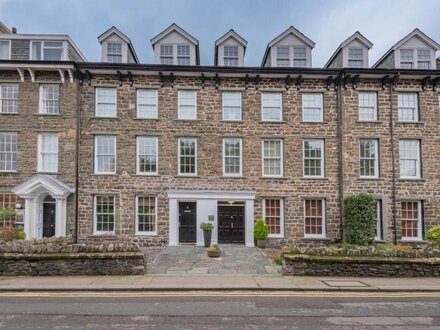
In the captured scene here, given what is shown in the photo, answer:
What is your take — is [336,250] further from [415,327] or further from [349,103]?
[349,103]

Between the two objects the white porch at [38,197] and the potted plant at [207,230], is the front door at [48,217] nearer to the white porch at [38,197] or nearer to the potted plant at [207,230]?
the white porch at [38,197]

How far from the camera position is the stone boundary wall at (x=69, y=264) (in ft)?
37.3

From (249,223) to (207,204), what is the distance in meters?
2.66

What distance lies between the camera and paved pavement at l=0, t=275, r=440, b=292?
9.75 meters

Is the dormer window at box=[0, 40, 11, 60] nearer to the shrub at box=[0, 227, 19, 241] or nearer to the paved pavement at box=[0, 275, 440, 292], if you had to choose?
the shrub at box=[0, 227, 19, 241]

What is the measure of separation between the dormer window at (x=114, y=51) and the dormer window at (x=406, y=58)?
1739 centimetres

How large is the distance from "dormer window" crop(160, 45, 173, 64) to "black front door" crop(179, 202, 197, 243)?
28.8 feet

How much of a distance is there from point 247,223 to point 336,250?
24.5 feet

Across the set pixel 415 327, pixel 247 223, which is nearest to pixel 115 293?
pixel 415 327

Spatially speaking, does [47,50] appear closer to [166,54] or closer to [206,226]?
[166,54]

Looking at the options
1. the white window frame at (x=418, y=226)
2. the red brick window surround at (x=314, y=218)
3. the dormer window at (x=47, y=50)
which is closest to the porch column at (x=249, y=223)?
the red brick window surround at (x=314, y=218)

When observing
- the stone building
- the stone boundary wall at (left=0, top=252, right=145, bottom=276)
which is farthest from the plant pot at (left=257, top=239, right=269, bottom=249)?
the stone boundary wall at (left=0, top=252, right=145, bottom=276)

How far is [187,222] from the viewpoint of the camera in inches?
758

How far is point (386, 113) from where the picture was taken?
780 inches
